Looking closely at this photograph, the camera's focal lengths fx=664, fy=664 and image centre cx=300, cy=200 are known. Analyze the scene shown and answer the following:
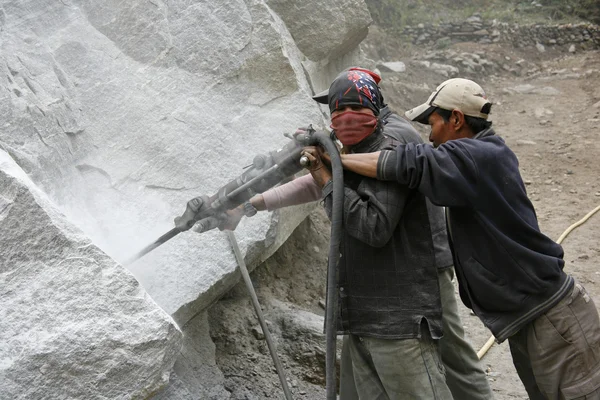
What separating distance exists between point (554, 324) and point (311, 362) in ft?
4.96

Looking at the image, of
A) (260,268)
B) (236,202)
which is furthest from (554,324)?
(260,268)

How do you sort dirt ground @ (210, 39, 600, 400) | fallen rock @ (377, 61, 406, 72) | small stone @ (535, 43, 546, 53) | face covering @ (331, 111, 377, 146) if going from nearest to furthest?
1. face covering @ (331, 111, 377, 146)
2. dirt ground @ (210, 39, 600, 400)
3. fallen rock @ (377, 61, 406, 72)
4. small stone @ (535, 43, 546, 53)

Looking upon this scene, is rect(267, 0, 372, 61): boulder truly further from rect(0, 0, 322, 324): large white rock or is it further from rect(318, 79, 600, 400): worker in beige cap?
rect(318, 79, 600, 400): worker in beige cap

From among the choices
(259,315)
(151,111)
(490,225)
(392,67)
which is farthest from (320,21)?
(392,67)

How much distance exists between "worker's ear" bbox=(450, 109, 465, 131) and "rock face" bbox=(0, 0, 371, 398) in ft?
4.14

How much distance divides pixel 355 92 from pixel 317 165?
272mm

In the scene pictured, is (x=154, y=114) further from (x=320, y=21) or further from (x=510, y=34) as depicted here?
(x=510, y=34)

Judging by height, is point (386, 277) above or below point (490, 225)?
below

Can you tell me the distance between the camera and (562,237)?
501 centimetres

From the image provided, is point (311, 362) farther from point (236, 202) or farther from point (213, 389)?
point (236, 202)

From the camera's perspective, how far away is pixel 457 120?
2.26 meters

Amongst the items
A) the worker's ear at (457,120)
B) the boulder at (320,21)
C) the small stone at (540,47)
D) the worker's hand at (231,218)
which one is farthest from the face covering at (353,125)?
the small stone at (540,47)

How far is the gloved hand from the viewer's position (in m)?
2.60

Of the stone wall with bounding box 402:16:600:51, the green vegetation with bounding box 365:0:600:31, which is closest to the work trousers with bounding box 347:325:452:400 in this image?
the stone wall with bounding box 402:16:600:51
